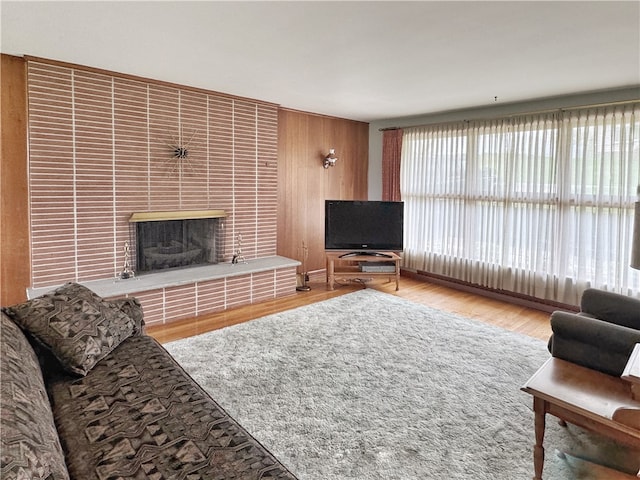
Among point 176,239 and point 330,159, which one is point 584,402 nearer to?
point 176,239

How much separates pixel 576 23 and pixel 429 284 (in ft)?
12.4

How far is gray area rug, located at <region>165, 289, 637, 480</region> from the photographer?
77.4 inches

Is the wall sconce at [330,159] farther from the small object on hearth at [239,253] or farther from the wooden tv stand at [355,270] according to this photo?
the small object on hearth at [239,253]

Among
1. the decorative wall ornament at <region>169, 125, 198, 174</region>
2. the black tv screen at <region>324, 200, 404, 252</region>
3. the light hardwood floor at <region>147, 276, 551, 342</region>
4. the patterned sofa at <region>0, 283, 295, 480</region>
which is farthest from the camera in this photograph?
the black tv screen at <region>324, 200, 404, 252</region>

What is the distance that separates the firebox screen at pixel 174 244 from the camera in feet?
13.3

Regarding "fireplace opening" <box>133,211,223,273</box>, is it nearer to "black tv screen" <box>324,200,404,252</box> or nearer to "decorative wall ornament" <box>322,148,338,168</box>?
"black tv screen" <box>324,200,404,252</box>

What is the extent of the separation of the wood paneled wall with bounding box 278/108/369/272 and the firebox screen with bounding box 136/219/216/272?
1112 mm

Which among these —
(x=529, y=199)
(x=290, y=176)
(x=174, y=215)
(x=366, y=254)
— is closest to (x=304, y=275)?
(x=366, y=254)

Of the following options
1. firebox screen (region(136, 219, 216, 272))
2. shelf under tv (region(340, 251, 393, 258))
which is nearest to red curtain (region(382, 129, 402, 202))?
shelf under tv (region(340, 251, 393, 258))

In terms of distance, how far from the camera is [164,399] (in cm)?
163

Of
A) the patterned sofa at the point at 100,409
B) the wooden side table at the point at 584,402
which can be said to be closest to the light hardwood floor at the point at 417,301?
the patterned sofa at the point at 100,409

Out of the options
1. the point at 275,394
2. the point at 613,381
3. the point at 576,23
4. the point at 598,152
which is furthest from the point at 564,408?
the point at 598,152

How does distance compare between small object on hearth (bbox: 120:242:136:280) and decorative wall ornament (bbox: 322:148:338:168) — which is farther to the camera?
decorative wall ornament (bbox: 322:148:338:168)

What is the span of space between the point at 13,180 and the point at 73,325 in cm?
212
